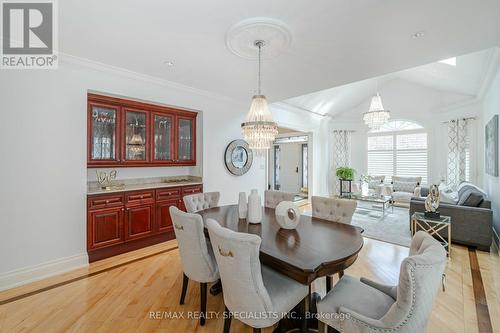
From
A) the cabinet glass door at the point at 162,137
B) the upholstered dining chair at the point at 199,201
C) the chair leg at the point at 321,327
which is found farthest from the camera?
the cabinet glass door at the point at 162,137

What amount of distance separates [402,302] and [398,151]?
24.9ft

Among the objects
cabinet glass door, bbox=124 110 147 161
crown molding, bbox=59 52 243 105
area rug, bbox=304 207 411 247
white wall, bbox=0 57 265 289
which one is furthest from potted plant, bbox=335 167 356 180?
white wall, bbox=0 57 265 289

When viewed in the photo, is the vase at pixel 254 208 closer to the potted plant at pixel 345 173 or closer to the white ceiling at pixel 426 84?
the white ceiling at pixel 426 84

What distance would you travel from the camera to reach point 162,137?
3.87 meters

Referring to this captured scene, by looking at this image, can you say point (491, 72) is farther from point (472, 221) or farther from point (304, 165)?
point (304, 165)

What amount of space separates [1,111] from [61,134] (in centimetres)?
53

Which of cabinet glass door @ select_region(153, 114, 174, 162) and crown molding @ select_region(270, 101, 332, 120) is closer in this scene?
cabinet glass door @ select_region(153, 114, 174, 162)

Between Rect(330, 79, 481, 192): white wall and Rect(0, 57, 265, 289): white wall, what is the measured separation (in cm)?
747

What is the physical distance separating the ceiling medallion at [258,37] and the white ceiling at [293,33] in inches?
2.3

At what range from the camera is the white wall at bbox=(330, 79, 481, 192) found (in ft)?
19.0

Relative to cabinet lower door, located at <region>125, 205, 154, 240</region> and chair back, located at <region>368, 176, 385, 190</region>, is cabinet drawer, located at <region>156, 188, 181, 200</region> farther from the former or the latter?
chair back, located at <region>368, 176, 385, 190</region>

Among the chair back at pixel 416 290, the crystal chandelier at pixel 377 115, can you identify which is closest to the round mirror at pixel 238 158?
the crystal chandelier at pixel 377 115

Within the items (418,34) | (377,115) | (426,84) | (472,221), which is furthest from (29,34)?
(426,84)

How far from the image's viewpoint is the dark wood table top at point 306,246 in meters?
1.39
